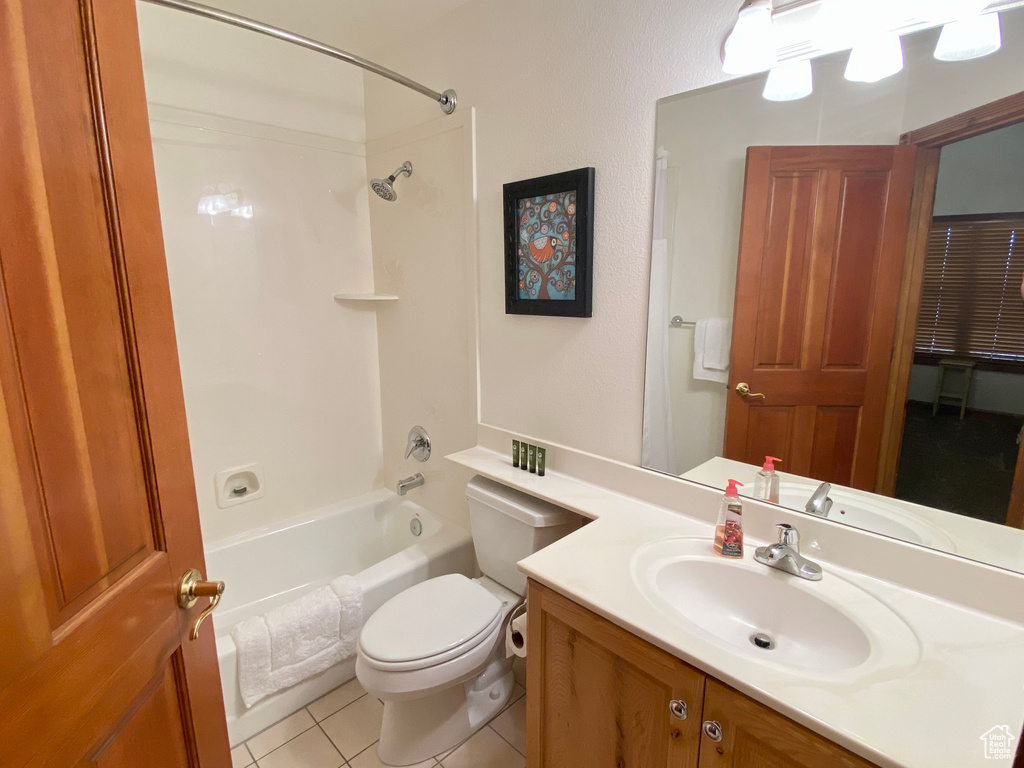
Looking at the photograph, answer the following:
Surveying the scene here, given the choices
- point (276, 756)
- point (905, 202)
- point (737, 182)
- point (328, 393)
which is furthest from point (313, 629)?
point (905, 202)

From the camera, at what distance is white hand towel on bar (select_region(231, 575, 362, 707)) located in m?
1.62

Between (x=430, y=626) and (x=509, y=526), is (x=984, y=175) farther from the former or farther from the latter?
(x=430, y=626)

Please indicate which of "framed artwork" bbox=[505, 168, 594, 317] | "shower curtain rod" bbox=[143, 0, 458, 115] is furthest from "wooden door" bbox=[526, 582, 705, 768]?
"shower curtain rod" bbox=[143, 0, 458, 115]

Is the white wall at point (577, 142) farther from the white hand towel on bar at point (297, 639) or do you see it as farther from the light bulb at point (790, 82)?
the white hand towel on bar at point (297, 639)

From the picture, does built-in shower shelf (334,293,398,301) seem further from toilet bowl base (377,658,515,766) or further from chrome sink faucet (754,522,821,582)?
chrome sink faucet (754,522,821,582)

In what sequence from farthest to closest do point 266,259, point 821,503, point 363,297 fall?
point 363,297 < point 266,259 < point 821,503

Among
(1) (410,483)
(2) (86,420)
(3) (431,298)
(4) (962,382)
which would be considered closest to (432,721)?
(1) (410,483)

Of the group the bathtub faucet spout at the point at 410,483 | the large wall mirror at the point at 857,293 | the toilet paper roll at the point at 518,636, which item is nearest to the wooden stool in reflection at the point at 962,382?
the large wall mirror at the point at 857,293

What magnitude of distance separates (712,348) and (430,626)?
1.15m

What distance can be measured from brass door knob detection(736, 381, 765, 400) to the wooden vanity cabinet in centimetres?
70

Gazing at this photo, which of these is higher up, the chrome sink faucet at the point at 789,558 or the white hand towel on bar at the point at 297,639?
the chrome sink faucet at the point at 789,558

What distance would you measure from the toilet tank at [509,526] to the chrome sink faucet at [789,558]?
585 mm

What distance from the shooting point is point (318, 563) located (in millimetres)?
2350

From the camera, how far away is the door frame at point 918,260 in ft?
3.05
